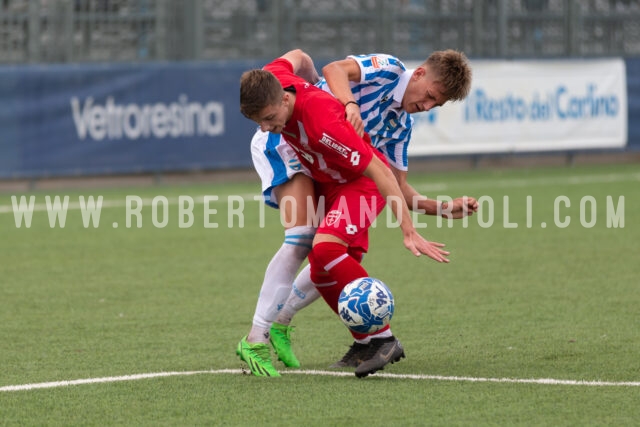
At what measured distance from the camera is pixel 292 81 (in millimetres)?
5938

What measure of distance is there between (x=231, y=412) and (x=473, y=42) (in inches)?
614

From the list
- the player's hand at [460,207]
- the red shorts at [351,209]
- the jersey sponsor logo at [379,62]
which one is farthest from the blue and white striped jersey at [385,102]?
the player's hand at [460,207]

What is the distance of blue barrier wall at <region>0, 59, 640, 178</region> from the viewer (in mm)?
15812

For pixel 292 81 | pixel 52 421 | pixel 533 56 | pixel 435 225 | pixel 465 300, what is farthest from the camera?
pixel 533 56

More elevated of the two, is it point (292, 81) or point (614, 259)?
point (292, 81)

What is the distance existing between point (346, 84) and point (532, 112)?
1277 cm

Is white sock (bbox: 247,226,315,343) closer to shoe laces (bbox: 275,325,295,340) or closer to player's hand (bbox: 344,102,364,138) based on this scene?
shoe laces (bbox: 275,325,295,340)

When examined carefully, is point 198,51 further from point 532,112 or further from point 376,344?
point 376,344

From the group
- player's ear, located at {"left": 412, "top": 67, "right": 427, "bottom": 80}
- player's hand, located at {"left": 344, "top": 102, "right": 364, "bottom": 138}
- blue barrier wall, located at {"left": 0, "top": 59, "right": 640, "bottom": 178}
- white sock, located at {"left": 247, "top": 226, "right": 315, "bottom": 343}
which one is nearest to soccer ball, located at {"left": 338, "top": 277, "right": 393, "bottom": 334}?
white sock, located at {"left": 247, "top": 226, "right": 315, "bottom": 343}

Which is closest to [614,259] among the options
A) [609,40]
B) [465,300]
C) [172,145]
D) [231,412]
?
[465,300]

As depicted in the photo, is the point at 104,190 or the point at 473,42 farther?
the point at 473,42

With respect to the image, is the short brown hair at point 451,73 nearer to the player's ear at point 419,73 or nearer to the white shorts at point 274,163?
the player's ear at point 419,73

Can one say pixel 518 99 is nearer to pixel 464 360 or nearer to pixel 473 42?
pixel 473 42

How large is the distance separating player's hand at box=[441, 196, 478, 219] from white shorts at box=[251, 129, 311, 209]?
71cm
